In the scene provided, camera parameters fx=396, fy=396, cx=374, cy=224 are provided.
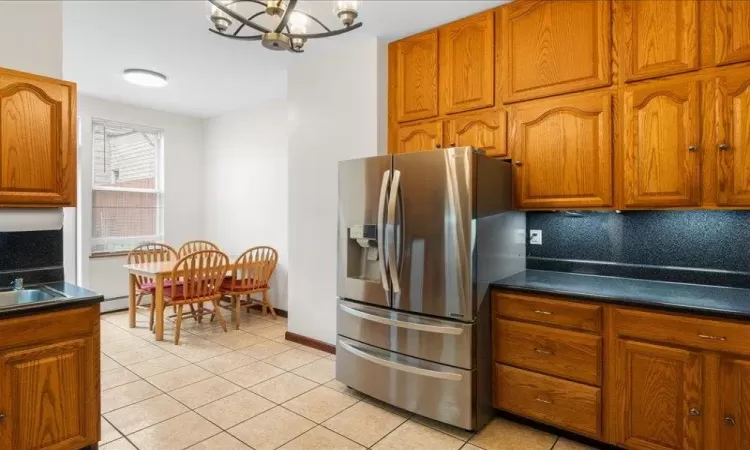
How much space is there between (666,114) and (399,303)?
1.77 metres

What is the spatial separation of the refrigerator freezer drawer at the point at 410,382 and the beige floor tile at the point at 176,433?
2.91 ft

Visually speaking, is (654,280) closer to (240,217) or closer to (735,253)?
(735,253)

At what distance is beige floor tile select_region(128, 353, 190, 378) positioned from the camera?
10.2 feet

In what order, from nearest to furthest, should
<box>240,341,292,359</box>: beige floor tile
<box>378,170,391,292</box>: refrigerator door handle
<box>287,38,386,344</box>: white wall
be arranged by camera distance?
<box>378,170,391,292</box>: refrigerator door handle < <box>287,38,386,344</box>: white wall < <box>240,341,292,359</box>: beige floor tile

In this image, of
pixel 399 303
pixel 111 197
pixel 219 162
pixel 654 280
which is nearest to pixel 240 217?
pixel 219 162

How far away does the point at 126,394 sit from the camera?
8.93 feet

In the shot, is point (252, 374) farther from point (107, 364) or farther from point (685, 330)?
point (685, 330)

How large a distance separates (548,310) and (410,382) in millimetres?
902

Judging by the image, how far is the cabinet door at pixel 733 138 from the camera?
1885 millimetres

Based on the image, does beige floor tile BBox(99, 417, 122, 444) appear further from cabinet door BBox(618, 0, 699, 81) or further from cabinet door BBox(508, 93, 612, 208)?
cabinet door BBox(618, 0, 699, 81)

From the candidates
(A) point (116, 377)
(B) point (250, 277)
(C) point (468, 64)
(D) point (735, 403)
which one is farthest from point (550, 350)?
(B) point (250, 277)

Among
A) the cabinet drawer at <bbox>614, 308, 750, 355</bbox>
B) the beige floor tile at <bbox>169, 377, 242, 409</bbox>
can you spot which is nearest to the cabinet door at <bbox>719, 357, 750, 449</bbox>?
the cabinet drawer at <bbox>614, 308, 750, 355</bbox>

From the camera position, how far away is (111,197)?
16.3 ft

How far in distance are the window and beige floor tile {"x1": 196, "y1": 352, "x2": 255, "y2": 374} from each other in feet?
8.39
